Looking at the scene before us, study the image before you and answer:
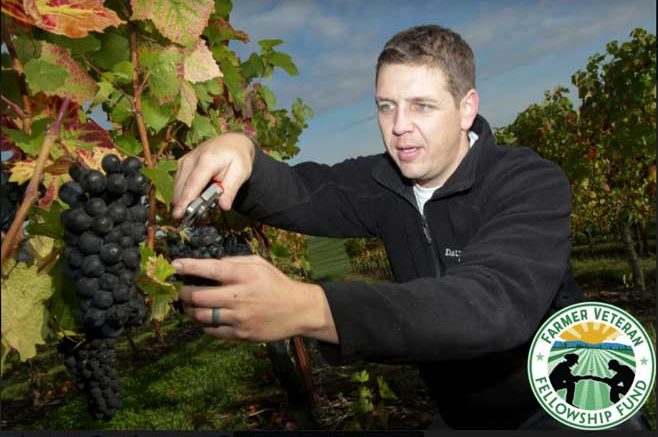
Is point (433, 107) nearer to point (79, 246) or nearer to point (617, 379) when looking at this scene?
point (617, 379)

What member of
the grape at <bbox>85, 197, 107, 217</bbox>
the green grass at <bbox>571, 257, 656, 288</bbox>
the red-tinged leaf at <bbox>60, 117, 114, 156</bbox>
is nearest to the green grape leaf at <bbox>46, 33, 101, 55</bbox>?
the red-tinged leaf at <bbox>60, 117, 114, 156</bbox>

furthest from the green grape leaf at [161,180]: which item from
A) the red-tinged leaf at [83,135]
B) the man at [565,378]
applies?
the man at [565,378]

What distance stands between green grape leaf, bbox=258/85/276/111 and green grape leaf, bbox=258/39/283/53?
1.04 feet

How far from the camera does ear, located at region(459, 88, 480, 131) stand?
9.24 ft

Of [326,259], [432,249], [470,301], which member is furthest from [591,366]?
[326,259]

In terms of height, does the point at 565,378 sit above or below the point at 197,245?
below

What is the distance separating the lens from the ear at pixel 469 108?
282 centimetres

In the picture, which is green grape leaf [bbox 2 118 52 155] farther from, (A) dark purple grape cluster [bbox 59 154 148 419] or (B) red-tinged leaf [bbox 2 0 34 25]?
(B) red-tinged leaf [bbox 2 0 34 25]

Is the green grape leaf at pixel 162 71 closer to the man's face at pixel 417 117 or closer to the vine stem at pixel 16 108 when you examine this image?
the vine stem at pixel 16 108

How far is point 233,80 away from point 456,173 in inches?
Result: 51.4

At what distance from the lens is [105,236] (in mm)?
1586

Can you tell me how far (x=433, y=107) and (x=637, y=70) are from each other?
24.2ft

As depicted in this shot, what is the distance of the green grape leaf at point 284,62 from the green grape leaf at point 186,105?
163cm

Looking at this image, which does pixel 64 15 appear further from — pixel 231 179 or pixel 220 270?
pixel 220 270
